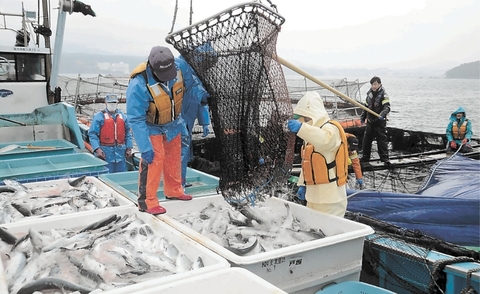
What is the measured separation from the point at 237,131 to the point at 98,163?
323 cm

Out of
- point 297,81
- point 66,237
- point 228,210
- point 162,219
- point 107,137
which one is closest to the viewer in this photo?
point 66,237

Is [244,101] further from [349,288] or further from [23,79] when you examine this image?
[23,79]

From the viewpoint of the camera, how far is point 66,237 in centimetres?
337

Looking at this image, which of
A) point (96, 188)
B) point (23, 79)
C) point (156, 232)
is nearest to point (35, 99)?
point (23, 79)

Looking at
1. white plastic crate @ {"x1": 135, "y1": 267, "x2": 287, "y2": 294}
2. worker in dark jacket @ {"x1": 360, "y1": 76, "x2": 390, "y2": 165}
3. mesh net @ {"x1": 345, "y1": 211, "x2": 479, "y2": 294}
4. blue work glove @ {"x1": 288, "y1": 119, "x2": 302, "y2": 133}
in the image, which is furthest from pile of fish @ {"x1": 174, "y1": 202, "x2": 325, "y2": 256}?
worker in dark jacket @ {"x1": 360, "y1": 76, "x2": 390, "y2": 165}

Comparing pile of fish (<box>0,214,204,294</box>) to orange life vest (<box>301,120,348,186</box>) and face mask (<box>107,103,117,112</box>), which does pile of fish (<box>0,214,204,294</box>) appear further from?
face mask (<box>107,103,117,112</box>)

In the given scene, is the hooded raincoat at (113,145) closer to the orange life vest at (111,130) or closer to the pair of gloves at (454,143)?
the orange life vest at (111,130)

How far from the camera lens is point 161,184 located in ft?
17.6

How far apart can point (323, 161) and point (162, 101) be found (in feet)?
5.68

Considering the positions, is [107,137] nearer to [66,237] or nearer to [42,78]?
[42,78]

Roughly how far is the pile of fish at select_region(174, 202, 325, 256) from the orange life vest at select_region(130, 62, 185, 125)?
104 cm

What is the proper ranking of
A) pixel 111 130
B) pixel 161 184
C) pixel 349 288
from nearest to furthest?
pixel 349 288 < pixel 161 184 < pixel 111 130

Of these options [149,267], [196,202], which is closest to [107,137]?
[196,202]

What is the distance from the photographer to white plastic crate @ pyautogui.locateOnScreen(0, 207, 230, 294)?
2.39 m
